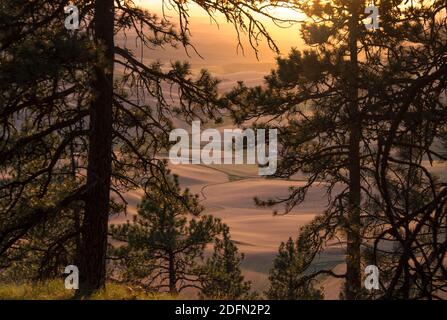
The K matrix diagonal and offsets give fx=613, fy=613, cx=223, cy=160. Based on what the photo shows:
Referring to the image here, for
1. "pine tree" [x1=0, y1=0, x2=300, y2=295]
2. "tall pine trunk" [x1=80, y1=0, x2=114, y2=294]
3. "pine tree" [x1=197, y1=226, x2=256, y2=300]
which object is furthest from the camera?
"pine tree" [x1=197, y1=226, x2=256, y2=300]

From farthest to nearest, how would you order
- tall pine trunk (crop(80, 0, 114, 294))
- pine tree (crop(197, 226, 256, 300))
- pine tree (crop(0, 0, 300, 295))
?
pine tree (crop(197, 226, 256, 300)), tall pine trunk (crop(80, 0, 114, 294)), pine tree (crop(0, 0, 300, 295))

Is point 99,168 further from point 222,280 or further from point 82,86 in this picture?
point 222,280

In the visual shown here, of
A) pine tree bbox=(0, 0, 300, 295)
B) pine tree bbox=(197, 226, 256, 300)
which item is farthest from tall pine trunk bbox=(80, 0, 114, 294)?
pine tree bbox=(197, 226, 256, 300)

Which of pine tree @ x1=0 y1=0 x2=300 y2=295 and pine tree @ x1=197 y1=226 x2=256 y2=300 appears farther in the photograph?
pine tree @ x1=197 y1=226 x2=256 y2=300

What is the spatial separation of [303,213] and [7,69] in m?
82.2

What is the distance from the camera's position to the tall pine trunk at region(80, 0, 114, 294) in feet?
28.8

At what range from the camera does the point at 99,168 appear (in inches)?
348

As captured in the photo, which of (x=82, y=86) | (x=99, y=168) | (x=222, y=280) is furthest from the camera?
(x=222, y=280)

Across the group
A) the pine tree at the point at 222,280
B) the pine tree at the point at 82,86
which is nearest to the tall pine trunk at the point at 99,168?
the pine tree at the point at 82,86

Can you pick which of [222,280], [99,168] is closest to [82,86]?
[99,168]

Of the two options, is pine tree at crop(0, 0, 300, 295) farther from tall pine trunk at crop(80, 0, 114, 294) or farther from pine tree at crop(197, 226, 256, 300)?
pine tree at crop(197, 226, 256, 300)

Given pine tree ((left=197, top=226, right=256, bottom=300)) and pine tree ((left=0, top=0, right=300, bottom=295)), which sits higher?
pine tree ((left=0, top=0, right=300, bottom=295))

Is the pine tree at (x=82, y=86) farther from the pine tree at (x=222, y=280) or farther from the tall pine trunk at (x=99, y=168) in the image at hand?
the pine tree at (x=222, y=280)
